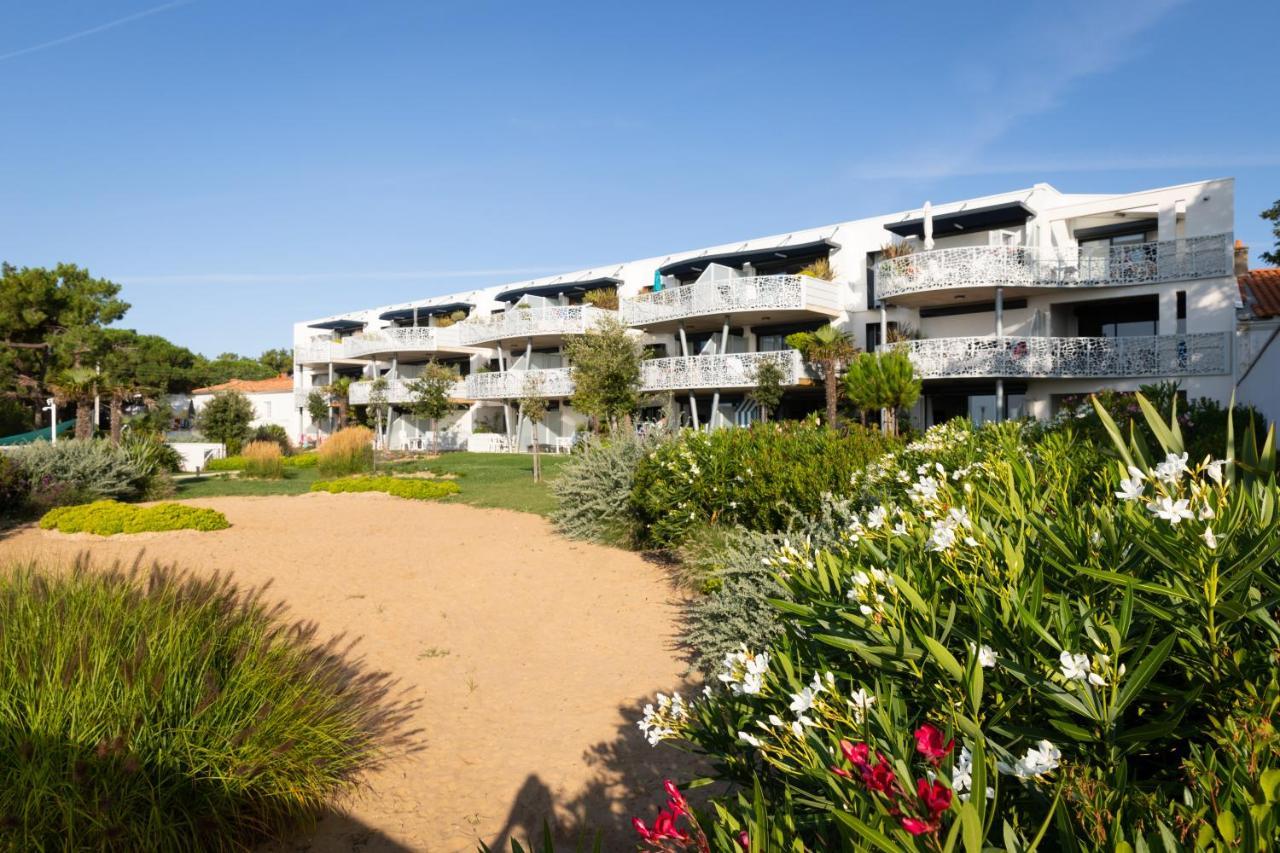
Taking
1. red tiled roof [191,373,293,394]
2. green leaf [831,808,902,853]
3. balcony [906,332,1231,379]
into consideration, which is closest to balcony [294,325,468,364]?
red tiled roof [191,373,293,394]

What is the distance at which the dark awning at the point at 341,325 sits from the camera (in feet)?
171

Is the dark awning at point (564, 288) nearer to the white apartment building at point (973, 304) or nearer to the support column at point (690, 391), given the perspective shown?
the white apartment building at point (973, 304)

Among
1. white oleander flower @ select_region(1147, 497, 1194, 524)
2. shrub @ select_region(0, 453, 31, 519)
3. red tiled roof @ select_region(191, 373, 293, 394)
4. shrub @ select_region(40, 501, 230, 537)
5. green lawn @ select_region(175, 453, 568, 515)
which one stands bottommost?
green lawn @ select_region(175, 453, 568, 515)

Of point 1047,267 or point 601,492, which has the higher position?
point 1047,267

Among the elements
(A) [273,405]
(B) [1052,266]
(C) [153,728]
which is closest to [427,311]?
(A) [273,405]

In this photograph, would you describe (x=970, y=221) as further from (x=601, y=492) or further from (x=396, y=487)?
(x=396, y=487)

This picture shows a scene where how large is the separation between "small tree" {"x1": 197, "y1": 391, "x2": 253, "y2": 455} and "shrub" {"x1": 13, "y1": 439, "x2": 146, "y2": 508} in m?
19.8

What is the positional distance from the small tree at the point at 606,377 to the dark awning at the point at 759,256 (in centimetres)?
976

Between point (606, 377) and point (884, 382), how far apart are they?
24.8ft

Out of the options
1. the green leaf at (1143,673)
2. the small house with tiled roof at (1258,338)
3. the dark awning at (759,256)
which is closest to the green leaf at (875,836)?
the green leaf at (1143,673)

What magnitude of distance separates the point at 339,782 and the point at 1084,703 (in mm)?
4261

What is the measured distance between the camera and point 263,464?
25.2m

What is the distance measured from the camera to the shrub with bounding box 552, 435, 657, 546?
12688mm

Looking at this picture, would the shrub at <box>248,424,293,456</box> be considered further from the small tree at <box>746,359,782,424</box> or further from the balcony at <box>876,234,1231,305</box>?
the balcony at <box>876,234,1231,305</box>
